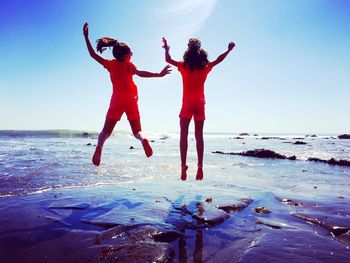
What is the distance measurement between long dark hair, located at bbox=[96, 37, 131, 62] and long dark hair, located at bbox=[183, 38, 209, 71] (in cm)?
125

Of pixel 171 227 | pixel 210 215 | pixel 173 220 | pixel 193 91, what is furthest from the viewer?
pixel 193 91

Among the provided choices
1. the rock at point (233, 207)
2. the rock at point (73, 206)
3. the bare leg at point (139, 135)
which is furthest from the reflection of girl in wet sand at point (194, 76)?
the rock at point (73, 206)

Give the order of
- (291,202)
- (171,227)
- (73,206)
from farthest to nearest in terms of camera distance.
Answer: (291,202) → (73,206) → (171,227)

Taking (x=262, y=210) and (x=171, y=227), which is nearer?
(x=171, y=227)

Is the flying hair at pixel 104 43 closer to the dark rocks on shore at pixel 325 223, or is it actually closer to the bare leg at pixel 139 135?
the bare leg at pixel 139 135

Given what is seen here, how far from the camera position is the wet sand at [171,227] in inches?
127

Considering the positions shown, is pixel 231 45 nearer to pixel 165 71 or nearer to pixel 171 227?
pixel 165 71

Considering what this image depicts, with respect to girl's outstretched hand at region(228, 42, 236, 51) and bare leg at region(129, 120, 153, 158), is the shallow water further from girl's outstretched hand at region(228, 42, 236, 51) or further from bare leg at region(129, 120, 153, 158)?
girl's outstretched hand at region(228, 42, 236, 51)

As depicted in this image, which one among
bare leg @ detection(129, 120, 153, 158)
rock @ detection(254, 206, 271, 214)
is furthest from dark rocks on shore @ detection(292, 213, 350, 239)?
bare leg @ detection(129, 120, 153, 158)

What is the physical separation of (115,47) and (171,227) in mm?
4054

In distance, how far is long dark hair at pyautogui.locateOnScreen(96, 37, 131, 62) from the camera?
6477mm

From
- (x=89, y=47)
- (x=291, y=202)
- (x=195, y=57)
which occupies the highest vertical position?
(x=89, y=47)

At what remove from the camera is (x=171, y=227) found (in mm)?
4113

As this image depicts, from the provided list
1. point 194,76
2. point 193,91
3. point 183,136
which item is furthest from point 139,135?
point 194,76
